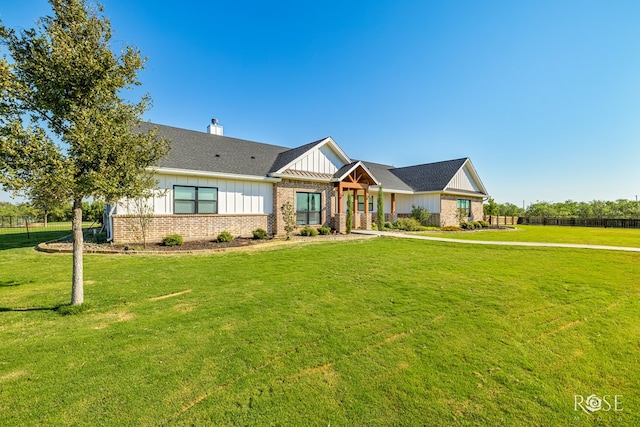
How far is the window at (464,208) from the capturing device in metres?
26.4

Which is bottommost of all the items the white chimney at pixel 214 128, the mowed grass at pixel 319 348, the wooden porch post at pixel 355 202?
the mowed grass at pixel 319 348

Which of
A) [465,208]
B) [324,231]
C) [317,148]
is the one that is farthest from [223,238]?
[465,208]

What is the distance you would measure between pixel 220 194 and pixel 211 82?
8.33 meters

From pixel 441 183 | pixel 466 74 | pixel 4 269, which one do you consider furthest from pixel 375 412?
pixel 441 183

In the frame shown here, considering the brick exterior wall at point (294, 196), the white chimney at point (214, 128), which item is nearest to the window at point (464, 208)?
the brick exterior wall at point (294, 196)

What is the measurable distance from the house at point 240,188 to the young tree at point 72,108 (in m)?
6.07

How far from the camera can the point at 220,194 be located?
1462 centimetres

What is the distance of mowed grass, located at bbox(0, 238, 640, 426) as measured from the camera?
2.62m

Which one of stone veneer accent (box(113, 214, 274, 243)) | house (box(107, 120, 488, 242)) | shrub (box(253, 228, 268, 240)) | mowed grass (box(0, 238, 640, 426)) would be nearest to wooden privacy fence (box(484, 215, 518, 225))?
house (box(107, 120, 488, 242))

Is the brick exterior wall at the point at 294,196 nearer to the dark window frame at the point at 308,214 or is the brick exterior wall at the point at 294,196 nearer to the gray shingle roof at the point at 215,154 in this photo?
the dark window frame at the point at 308,214

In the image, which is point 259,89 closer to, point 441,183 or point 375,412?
point 441,183

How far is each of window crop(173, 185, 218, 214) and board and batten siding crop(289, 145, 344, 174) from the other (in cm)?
522

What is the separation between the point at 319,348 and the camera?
146 inches

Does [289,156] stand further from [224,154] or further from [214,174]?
[214,174]
